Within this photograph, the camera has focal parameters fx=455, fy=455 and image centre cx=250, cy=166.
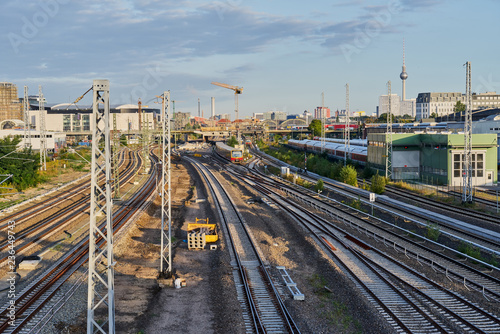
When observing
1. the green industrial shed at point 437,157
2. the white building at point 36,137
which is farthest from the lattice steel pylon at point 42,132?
the green industrial shed at point 437,157

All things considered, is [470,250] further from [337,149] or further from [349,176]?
[337,149]

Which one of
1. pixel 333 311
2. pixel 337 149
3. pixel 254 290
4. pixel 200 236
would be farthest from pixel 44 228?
pixel 337 149

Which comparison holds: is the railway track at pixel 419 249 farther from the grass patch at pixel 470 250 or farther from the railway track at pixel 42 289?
the railway track at pixel 42 289

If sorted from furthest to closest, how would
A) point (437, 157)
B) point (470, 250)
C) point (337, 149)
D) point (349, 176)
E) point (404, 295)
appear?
point (337, 149)
point (349, 176)
point (437, 157)
point (470, 250)
point (404, 295)

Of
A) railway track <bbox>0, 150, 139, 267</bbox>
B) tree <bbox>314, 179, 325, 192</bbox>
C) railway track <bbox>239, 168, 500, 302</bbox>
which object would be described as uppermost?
tree <bbox>314, 179, 325, 192</bbox>

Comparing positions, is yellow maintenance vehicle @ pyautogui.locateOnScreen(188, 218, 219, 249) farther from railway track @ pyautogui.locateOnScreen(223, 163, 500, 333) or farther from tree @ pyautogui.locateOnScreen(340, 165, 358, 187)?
tree @ pyautogui.locateOnScreen(340, 165, 358, 187)

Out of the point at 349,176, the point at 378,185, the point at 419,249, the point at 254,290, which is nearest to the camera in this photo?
the point at 254,290

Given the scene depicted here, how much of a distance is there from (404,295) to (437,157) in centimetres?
3481

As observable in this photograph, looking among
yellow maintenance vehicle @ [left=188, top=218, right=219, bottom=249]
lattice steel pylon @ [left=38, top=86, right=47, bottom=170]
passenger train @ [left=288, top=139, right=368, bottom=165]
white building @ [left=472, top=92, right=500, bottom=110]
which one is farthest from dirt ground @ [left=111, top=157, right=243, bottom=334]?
white building @ [left=472, top=92, right=500, bottom=110]

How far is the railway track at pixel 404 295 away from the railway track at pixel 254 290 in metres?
3.45

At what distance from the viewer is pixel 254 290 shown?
17.7m

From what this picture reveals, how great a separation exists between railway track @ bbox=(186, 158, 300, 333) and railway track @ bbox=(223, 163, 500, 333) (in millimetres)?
3453

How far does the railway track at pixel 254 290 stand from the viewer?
14.5 meters

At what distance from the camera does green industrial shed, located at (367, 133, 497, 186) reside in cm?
4562
